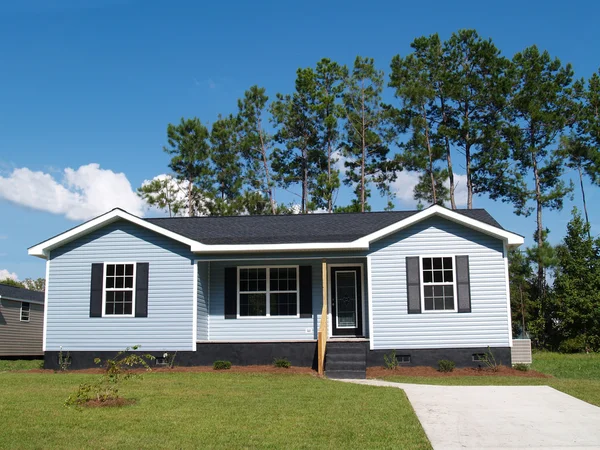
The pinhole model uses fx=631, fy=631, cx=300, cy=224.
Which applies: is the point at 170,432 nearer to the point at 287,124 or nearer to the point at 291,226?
the point at 291,226

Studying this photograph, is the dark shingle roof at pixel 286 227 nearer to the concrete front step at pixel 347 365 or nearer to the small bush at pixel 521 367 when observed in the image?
the concrete front step at pixel 347 365

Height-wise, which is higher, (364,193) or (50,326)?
(364,193)

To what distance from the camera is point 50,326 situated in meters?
16.5

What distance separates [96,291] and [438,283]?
8.75 meters

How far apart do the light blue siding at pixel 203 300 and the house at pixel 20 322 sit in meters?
11.4

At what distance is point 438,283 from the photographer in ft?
51.9

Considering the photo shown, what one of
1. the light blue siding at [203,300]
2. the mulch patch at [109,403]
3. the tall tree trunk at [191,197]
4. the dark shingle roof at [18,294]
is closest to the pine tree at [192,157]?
the tall tree trunk at [191,197]

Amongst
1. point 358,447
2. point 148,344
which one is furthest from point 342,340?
point 358,447

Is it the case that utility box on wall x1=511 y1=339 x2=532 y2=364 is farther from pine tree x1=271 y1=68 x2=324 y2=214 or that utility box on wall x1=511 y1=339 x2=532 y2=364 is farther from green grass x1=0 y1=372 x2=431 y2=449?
pine tree x1=271 y1=68 x2=324 y2=214

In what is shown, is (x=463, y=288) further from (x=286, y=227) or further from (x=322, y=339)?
(x=286, y=227)

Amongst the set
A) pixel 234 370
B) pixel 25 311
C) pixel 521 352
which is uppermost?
pixel 25 311

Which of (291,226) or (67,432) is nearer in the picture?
(67,432)

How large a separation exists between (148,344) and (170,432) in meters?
8.62

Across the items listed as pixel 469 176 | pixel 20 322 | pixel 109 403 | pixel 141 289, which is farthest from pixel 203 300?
pixel 469 176
